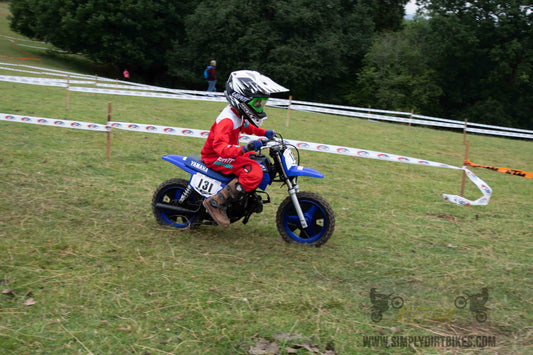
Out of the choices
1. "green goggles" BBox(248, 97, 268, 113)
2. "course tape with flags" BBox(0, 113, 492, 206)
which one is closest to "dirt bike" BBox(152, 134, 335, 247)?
"green goggles" BBox(248, 97, 268, 113)

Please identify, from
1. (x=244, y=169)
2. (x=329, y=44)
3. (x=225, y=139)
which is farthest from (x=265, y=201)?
(x=329, y=44)

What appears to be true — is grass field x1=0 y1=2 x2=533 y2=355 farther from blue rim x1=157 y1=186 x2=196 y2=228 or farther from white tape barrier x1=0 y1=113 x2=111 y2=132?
white tape barrier x1=0 y1=113 x2=111 y2=132

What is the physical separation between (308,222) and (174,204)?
178 cm

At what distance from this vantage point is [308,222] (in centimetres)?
578

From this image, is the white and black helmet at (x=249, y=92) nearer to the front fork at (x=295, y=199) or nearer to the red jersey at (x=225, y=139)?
the red jersey at (x=225, y=139)

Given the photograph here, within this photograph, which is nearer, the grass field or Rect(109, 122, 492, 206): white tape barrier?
the grass field

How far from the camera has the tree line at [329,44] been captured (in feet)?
107

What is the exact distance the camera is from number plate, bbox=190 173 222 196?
18.9ft

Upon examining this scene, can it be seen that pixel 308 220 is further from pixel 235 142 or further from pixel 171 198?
pixel 171 198

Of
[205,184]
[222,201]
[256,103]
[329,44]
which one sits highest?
[329,44]

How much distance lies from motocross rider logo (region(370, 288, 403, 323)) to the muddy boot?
1.90 metres

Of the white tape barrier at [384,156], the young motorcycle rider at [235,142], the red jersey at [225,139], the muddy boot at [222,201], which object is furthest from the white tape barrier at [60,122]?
the muddy boot at [222,201]

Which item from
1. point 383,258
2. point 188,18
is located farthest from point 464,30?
point 383,258

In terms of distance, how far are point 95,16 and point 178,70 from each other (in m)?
6.90
